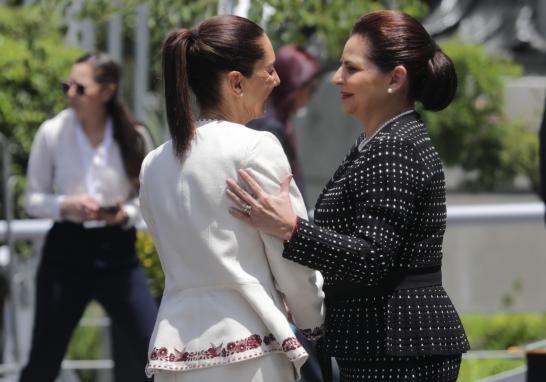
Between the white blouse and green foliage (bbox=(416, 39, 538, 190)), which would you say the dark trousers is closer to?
the white blouse

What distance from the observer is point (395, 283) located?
127 inches

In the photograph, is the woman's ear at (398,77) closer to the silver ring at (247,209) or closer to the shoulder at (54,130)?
the silver ring at (247,209)

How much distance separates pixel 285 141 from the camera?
5.00 m

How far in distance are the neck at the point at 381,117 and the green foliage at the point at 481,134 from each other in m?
7.54

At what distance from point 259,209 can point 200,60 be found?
0.43 metres

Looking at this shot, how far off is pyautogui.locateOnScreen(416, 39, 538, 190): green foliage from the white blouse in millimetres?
6003

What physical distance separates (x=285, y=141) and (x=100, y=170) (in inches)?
31.4

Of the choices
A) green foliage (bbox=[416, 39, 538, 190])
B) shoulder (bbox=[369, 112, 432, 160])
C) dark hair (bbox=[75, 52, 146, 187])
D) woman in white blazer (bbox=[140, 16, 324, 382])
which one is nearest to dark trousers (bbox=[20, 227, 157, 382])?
dark hair (bbox=[75, 52, 146, 187])

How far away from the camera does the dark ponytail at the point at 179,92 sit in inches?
126

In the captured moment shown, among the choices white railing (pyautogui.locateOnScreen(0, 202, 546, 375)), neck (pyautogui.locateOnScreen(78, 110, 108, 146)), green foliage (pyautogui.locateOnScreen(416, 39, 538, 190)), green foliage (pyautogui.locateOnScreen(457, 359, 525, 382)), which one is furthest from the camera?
green foliage (pyautogui.locateOnScreen(416, 39, 538, 190))

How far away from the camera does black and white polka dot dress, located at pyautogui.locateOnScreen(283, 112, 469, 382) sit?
316 centimetres

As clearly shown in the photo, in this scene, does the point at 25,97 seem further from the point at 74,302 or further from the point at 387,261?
the point at 387,261

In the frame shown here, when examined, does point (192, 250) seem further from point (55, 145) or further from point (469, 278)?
point (469, 278)

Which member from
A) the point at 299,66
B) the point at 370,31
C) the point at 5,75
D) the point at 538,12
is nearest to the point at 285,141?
the point at 299,66
